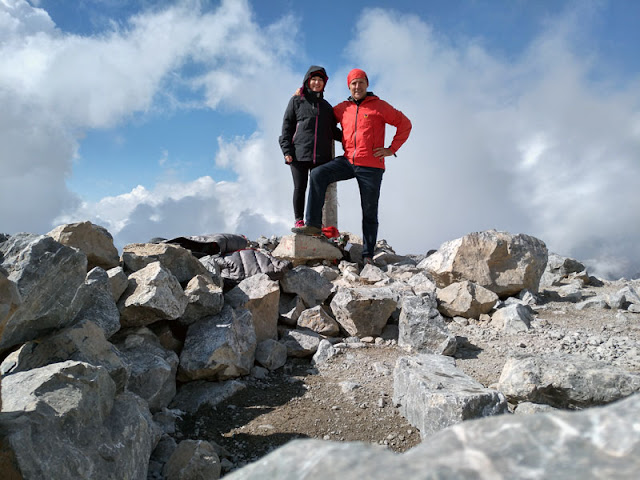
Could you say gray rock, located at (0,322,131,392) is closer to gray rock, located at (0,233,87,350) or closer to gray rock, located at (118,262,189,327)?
gray rock, located at (0,233,87,350)

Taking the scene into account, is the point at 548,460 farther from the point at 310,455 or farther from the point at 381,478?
the point at 310,455

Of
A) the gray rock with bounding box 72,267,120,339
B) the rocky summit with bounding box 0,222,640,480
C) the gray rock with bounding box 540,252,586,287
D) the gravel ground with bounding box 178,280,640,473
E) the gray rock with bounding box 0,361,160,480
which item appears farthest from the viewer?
the gray rock with bounding box 540,252,586,287

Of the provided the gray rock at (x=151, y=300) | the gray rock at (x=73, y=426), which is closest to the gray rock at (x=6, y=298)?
the gray rock at (x=73, y=426)

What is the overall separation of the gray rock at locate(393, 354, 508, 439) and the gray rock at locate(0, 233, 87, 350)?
2567mm

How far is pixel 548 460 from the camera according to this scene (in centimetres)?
90

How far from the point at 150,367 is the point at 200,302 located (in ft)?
3.10

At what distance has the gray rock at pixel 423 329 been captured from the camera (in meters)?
4.96

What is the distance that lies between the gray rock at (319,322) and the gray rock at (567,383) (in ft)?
7.50

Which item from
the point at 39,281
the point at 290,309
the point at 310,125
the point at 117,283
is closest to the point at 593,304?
the point at 290,309

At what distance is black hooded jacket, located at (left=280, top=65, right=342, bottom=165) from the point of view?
7578mm

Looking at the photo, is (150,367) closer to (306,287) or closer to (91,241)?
(91,241)

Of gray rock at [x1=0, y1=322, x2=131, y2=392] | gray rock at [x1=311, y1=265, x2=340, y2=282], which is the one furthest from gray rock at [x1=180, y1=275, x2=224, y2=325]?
gray rock at [x1=311, y1=265, x2=340, y2=282]

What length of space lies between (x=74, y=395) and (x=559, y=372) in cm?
326

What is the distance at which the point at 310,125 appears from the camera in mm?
7578
